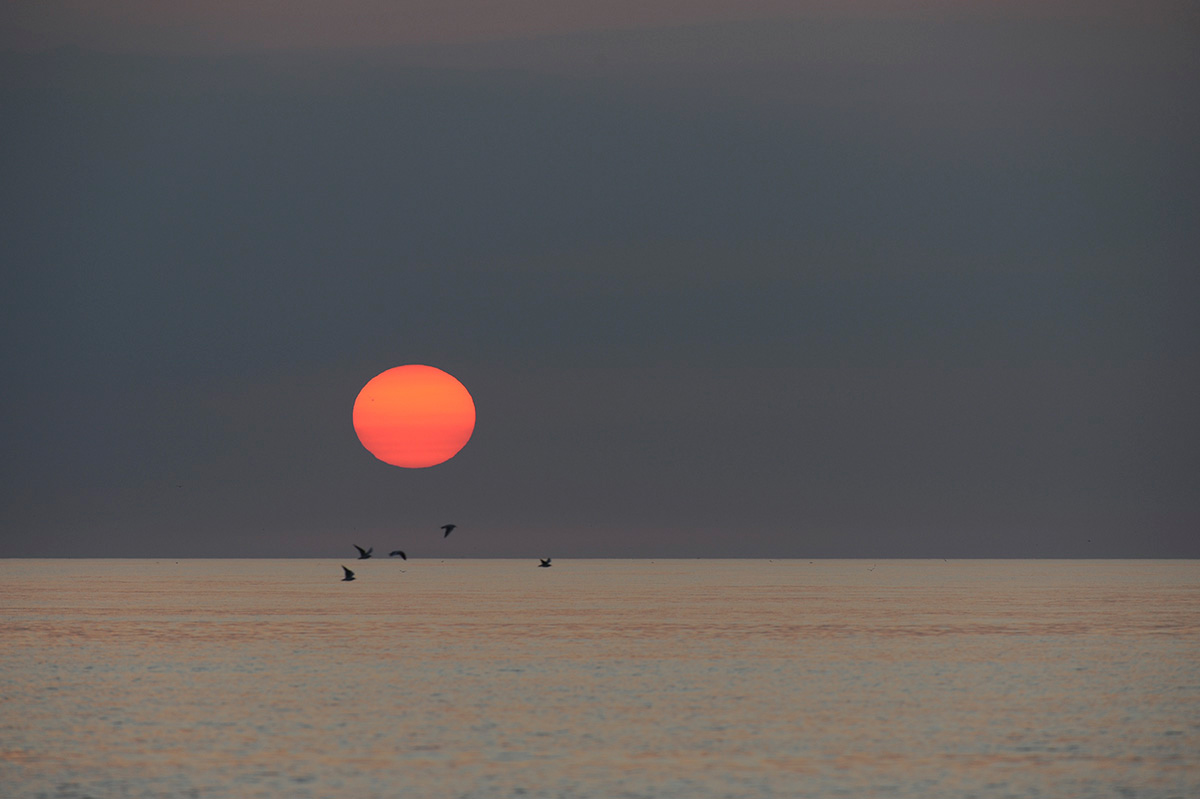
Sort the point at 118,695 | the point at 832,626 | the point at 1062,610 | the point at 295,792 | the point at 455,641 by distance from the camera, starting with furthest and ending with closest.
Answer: the point at 1062,610 < the point at 832,626 < the point at 455,641 < the point at 118,695 < the point at 295,792

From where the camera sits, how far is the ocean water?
109 ft

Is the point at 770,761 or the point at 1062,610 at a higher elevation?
the point at 1062,610

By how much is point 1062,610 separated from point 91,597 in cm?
9376

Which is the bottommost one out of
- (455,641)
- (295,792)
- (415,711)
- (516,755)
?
(295,792)

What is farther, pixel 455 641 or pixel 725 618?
pixel 725 618

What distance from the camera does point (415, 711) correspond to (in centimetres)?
4509

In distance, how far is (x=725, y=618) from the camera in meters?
101

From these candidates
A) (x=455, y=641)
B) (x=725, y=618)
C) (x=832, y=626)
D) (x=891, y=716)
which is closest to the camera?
(x=891, y=716)

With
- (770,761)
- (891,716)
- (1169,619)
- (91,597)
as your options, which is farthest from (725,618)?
(91,597)

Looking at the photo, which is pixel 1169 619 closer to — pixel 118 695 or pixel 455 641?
pixel 455 641

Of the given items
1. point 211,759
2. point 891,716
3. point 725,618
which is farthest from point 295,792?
point 725,618

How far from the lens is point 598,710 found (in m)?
45.5

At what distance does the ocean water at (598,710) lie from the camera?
33.3m

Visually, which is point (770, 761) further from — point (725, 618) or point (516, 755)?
point (725, 618)
